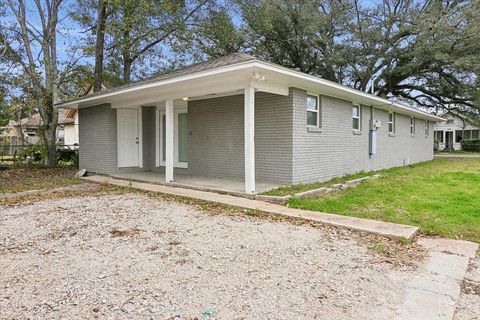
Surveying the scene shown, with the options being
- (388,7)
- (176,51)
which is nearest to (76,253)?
(176,51)

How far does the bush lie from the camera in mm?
31281

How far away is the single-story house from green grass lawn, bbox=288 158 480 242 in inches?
51.8

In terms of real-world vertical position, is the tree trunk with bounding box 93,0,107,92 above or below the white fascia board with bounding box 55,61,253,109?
above

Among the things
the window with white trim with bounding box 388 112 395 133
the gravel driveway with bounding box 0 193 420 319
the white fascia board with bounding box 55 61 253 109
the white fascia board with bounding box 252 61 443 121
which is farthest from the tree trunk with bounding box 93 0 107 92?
the window with white trim with bounding box 388 112 395 133

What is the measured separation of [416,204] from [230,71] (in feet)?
13.9

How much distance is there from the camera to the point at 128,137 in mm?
Result: 10984

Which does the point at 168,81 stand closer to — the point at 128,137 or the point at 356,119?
the point at 128,137

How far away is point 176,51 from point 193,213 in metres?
13.4

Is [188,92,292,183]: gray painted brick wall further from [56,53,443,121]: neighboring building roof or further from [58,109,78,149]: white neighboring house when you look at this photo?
[58,109,78,149]: white neighboring house

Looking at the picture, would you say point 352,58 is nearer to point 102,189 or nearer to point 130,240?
point 102,189

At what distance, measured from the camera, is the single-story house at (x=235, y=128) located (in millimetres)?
7332

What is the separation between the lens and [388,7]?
62.1 feet

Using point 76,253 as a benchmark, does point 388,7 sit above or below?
above

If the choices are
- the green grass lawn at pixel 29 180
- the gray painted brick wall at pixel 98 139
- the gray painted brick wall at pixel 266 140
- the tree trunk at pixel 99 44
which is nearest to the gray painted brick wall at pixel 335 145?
the gray painted brick wall at pixel 266 140
